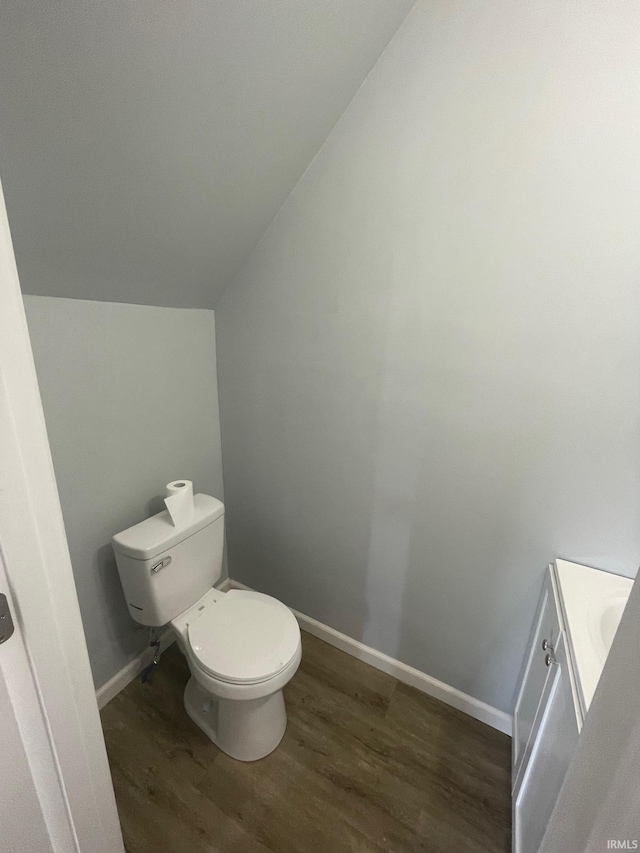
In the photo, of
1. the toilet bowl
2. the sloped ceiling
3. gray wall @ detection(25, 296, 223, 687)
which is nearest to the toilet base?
the toilet bowl

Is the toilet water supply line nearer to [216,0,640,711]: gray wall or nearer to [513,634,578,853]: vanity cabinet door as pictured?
[216,0,640,711]: gray wall

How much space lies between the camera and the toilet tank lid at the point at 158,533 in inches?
50.1

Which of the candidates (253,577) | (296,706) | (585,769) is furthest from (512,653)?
(253,577)

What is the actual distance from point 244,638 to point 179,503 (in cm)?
53

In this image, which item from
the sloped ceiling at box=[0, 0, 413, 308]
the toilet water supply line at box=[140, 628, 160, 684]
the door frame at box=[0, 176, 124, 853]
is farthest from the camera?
the toilet water supply line at box=[140, 628, 160, 684]

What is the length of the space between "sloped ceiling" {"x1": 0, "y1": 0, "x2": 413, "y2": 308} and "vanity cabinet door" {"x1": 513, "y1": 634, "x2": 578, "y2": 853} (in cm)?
156

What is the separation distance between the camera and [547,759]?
0.94 metres

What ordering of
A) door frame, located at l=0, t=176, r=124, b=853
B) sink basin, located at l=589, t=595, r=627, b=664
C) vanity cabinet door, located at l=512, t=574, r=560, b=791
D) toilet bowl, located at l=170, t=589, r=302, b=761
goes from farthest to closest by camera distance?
toilet bowl, located at l=170, t=589, r=302, b=761 < vanity cabinet door, located at l=512, t=574, r=560, b=791 < sink basin, located at l=589, t=595, r=627, b=664 < door frame, located at l=0, t=176, r=124, b=853

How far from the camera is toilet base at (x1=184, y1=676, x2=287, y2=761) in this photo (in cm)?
132

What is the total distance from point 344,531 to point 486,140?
4.57ft

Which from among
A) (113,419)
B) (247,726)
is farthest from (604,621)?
(113,419)

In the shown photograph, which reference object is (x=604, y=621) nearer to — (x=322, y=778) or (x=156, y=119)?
(x=322, y=778)

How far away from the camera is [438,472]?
1.35 m

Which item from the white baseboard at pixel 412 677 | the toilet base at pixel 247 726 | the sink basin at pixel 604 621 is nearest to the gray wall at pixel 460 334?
the white baseboard at pixel 412 677
